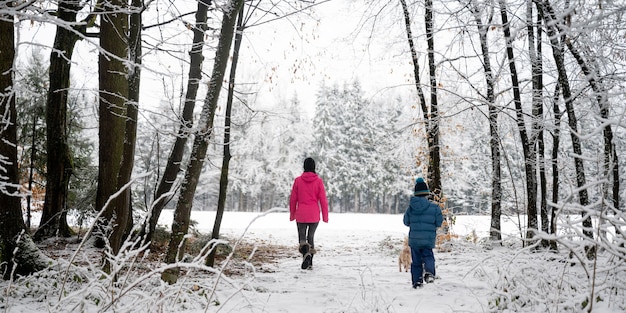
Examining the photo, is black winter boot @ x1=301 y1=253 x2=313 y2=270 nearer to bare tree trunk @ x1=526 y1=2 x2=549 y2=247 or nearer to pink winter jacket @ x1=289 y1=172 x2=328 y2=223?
pink winter jacket @ x1=289 y1=172 x2=328 y2=223

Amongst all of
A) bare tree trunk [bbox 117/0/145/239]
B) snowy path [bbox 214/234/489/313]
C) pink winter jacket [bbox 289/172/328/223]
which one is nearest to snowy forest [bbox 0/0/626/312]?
bare tree trunk [bbox 117/0/145/239]

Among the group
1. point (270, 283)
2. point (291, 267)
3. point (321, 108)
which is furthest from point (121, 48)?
point (321, 108)

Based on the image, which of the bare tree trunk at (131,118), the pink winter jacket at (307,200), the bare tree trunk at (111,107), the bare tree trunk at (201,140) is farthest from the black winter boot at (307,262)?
the bare tree trunk at (131,118)

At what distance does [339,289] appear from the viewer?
16.2ft

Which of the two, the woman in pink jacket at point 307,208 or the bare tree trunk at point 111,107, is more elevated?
the bare tree trunk at point 111,107

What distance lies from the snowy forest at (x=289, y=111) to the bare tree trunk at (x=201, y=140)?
0.05 ft

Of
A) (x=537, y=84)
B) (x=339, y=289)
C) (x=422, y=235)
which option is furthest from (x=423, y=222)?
(x=537, y=84)

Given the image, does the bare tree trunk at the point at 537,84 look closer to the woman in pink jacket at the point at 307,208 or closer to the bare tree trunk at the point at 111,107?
the woman in pink jacket at the point at 307,208

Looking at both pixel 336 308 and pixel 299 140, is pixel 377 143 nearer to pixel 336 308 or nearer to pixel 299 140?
pixel 336 308

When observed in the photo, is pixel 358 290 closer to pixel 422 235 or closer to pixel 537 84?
pixel 422 235

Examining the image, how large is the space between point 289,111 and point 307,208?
3.91 m

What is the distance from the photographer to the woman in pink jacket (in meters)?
6.62

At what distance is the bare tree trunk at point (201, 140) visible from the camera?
169 inches

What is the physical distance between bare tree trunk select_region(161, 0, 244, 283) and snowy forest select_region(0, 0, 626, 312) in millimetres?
16
